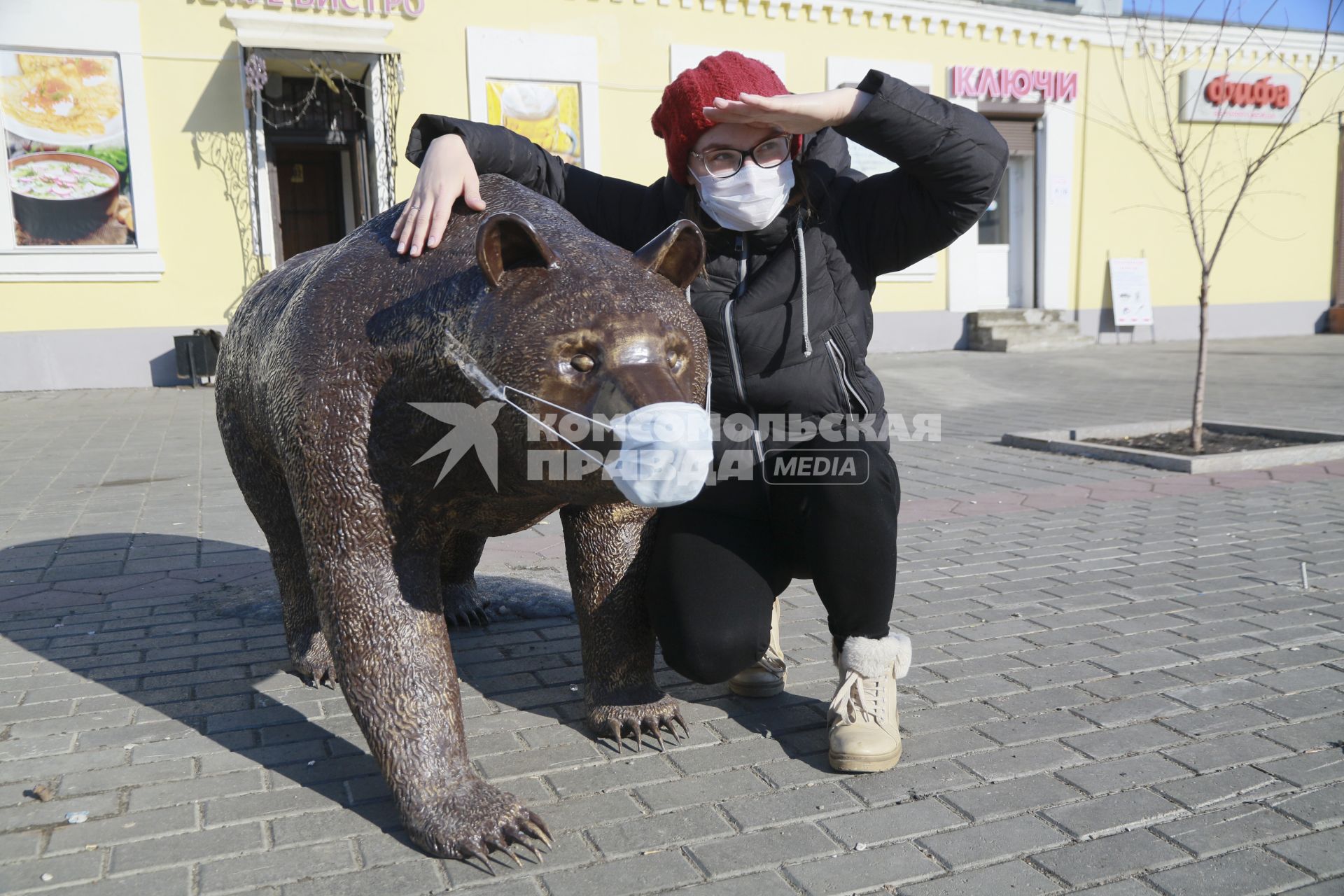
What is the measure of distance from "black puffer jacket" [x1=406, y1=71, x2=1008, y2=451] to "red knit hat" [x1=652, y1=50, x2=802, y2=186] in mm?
164

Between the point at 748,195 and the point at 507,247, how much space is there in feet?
2.67

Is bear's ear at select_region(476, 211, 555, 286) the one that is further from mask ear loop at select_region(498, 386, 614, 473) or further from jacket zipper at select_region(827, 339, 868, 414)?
jacket zipper at select_region(827, 339, 868, 414)

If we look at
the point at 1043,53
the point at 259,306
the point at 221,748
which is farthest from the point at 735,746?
the point at 1043,53

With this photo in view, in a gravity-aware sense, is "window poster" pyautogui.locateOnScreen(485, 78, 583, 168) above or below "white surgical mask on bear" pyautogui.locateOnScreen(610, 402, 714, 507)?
above

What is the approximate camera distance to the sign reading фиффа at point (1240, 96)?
1619 centimetres

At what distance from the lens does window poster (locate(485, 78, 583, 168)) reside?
39.8 ft

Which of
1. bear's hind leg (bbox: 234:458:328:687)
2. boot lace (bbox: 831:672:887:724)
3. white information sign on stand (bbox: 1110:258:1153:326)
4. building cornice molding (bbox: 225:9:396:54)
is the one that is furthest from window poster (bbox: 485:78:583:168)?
boot lace (bbox: 831:672:887:724)

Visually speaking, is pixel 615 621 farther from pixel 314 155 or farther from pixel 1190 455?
pixel 314 155

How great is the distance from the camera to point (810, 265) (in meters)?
2.77

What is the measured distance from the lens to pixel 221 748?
2678mm

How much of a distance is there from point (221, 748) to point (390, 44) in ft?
34.4

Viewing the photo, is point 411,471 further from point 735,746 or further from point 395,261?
point 735,746

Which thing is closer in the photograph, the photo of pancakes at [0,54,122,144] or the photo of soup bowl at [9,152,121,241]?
the photo of pancakes at [0,54,122,144]

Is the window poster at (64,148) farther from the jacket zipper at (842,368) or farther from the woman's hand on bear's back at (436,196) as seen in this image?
the jacket zipper at (842,368)
